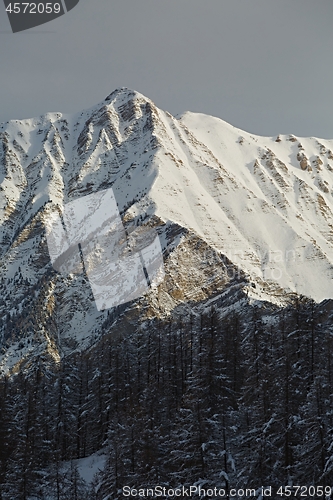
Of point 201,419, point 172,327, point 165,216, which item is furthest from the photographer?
point 165,216

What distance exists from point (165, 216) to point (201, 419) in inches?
3561

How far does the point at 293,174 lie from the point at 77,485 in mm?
158683

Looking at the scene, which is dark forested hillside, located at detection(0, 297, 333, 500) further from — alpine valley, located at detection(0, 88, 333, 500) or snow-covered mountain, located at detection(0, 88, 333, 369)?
snow-covered mountain, located at detection(0, 88, 333, 369)

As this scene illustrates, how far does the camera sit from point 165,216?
423ft

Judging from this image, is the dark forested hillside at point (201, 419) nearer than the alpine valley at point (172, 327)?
Yes

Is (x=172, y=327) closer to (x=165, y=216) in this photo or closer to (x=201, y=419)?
(x=201, y=419)

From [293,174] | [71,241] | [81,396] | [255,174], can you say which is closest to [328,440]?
[81,396]

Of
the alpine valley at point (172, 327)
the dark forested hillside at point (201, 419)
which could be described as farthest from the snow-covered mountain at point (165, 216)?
the dark forested hillside at point (201, 419)

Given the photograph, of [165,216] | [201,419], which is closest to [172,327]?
[201,419]

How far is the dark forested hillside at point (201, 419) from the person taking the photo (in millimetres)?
36156

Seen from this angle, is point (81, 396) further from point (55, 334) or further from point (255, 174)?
point (255, 174)

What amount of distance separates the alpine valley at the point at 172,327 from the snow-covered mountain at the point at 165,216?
438 millimetres

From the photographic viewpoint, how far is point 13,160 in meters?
185

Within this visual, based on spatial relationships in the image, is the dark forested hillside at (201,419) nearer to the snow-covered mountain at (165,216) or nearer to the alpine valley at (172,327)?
the alpine valley at (172,327)
